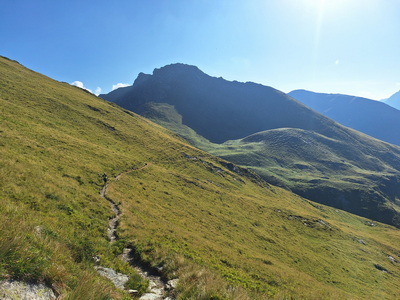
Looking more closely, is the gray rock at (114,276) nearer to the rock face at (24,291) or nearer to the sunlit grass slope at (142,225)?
the sunlit grass slope at (142,225)

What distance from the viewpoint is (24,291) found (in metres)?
4.97

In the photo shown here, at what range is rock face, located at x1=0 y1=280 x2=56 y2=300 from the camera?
15.3 ft

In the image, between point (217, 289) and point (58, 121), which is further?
point (58, 121)

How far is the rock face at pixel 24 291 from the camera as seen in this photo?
4672mm

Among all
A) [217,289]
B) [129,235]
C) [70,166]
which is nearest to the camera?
[217,289]

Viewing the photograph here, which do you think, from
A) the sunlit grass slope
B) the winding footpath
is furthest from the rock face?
the winding footpath

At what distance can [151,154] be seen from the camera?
222 feet

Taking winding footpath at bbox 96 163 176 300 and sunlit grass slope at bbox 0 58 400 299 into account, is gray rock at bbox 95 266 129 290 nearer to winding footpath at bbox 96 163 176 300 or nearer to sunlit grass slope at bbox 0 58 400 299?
winding footpath at bbox 96 163 176 300

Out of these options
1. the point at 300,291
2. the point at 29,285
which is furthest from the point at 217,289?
the point at 300,291

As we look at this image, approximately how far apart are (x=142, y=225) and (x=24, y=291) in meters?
18.0

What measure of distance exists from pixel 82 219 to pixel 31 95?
65847mm

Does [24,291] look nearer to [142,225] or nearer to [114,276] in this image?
[114,276]

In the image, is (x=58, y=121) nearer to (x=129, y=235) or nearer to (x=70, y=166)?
(x=70, y=166)

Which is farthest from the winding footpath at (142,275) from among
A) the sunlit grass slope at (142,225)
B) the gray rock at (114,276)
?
the sunlit grass slope at (142,225)
